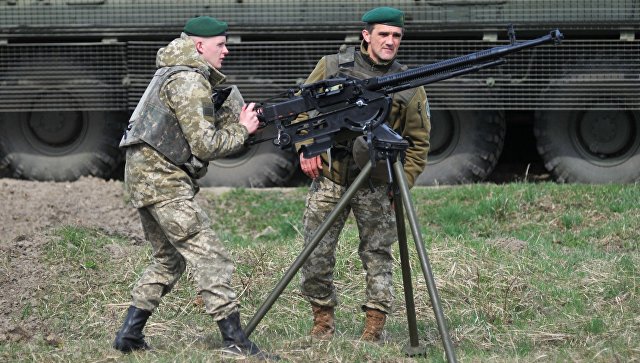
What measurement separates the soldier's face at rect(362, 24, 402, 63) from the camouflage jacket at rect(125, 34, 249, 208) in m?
0.87

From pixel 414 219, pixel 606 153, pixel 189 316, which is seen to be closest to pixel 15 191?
pixel 189 316

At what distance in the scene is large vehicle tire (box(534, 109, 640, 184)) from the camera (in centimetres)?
1252

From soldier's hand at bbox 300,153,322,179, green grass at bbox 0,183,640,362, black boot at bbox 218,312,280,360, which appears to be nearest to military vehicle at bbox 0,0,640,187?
green grass at bbox 0,183,640,362

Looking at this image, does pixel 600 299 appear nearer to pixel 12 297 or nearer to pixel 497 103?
pixel 12 297

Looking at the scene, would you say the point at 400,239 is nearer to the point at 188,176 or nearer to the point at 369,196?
the point at 369,196

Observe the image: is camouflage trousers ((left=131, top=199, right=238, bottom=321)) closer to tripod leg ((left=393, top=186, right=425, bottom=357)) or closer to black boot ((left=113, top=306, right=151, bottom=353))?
black boot ((left=113, top=306, right=151, bottom=353))

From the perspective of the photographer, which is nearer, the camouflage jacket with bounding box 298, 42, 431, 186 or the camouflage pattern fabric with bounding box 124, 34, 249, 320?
the camouflage pattern fabric with bounding box 124, 34, 249, 320

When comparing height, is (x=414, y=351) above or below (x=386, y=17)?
below

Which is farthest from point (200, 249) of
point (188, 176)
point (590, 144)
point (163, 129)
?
point (590, 144)

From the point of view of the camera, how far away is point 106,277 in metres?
8.58

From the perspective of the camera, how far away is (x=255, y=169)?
42.4ft

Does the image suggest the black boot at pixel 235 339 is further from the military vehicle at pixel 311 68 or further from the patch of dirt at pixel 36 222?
the military vehicle at pixel 311 68

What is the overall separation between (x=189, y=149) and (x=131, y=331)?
101 cm

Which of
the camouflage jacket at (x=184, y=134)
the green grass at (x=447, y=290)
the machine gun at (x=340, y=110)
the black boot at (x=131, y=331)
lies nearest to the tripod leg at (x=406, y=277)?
the green grass at (x=447, y=290)
